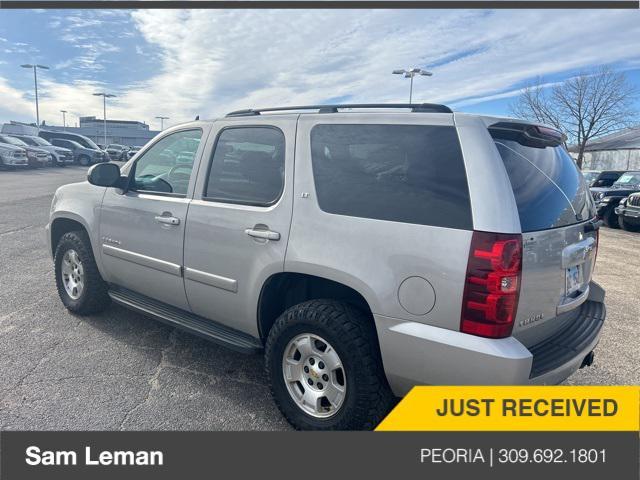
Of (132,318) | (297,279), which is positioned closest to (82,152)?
(132,318)

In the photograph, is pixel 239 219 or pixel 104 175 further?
pixel 104 175

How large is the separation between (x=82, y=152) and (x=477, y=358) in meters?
31.9

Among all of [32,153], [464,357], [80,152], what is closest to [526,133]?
[464,357]

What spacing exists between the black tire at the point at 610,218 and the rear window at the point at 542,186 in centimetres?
1162

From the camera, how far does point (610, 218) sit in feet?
41.7

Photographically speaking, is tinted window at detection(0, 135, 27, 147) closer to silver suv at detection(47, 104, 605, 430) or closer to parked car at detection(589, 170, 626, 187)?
silver suv at detection(47, 104, 605, 430)

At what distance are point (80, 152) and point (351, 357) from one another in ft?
103

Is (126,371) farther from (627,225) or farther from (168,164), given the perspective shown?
(627,225)

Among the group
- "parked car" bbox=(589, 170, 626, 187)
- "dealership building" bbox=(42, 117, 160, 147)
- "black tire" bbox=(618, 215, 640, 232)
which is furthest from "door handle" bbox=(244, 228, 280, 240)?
"dealership building" bbox=(42, 117, 160, 147)

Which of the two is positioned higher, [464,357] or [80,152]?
[80,152]

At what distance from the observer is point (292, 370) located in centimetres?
269

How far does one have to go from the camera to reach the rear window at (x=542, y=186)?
7.30 feet

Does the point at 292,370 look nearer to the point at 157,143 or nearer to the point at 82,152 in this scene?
the point at 157,143

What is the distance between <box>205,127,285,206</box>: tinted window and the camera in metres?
2.86
